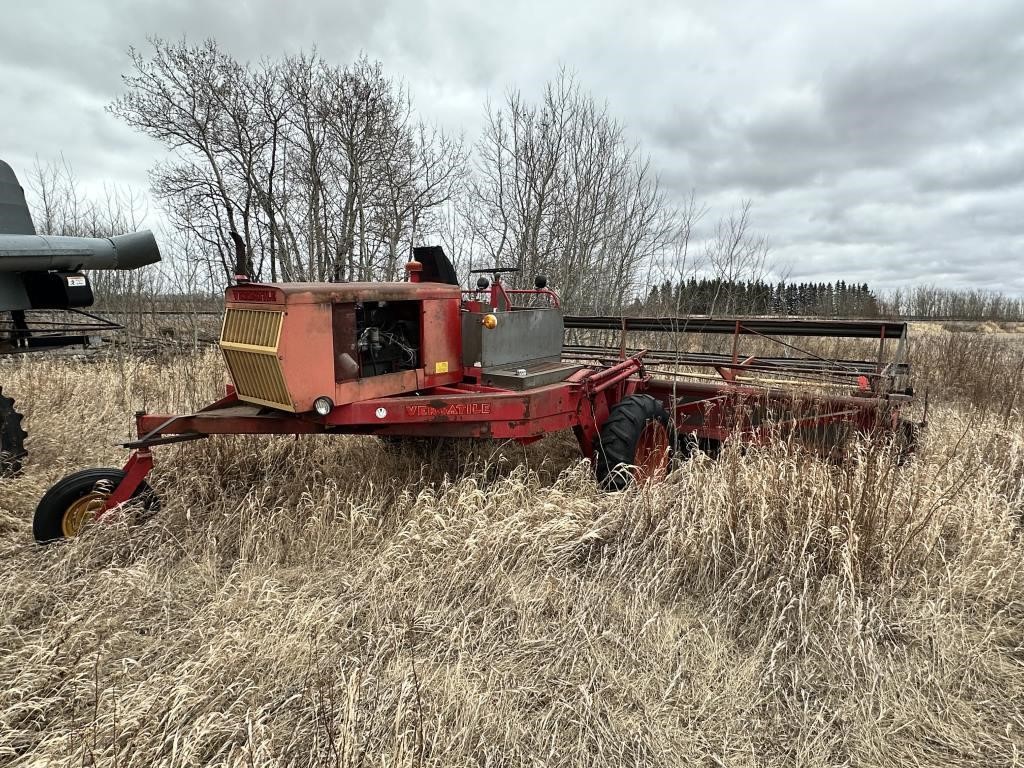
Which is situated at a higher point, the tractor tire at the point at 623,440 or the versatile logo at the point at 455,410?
the versatile logo at the point at 455,410

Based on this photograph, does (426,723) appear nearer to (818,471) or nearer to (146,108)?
(818,471)

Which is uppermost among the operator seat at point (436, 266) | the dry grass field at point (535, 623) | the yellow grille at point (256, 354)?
the operator seat at point (436, 266)

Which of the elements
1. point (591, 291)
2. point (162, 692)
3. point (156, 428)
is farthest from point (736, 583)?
point (591, 291)

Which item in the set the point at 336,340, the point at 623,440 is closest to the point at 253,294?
the point at 336,340

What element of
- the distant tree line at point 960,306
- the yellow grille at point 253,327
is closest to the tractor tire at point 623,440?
the yellow grille at point 253,327

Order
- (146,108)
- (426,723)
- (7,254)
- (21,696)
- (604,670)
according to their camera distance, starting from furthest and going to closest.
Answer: (146,108) → (7,254) → (604,670) → (21,696) → (426,723)

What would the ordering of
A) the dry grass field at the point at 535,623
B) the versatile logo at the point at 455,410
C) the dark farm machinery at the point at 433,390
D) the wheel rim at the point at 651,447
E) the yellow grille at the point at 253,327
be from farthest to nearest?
the wheel rim at the point at 651,447
the versatile logo at the point at 455,410
the dark farm machinery at the point at 433,390
the yellow grille at the point at 253,327
the dry grass field at the point at 535,623

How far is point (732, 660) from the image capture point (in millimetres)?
2562

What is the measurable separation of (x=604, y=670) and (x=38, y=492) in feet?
14.4

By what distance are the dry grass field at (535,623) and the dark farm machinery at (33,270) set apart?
0.74 metres

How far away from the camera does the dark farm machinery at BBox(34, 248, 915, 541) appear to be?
134 inches

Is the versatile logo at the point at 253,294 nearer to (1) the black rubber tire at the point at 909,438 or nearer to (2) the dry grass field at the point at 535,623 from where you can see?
(2) the dry grass field at the point at 535,623

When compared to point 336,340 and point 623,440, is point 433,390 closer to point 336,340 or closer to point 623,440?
point 336,340

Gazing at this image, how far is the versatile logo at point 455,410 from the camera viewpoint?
144 inches
